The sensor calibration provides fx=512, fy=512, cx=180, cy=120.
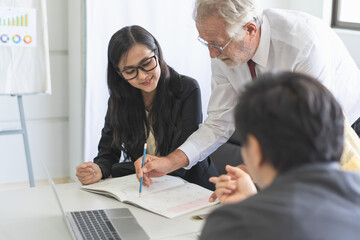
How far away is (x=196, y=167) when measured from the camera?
2.06 m

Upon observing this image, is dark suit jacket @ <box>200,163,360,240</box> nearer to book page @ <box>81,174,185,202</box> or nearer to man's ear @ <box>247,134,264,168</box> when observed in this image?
man's ear @ <box>247,134,264,168</box>

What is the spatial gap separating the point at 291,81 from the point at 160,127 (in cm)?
129

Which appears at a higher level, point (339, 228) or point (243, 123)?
point (243, 123)

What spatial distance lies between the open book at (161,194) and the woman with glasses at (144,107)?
180 millimetres

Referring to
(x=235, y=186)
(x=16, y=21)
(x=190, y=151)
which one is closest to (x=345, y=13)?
(x=190, y=151)

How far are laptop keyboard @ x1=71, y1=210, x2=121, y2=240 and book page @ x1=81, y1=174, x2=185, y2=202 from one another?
0.48ft

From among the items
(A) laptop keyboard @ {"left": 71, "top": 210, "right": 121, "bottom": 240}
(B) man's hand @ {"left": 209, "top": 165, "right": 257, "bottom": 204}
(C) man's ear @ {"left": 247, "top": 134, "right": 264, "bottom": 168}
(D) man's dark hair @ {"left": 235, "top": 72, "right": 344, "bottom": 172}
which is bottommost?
(A) laptop keyboard @ {"left": 71, "top": 210, "right": 121, "bottom": 240}

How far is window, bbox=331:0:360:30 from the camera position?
3.18 meters

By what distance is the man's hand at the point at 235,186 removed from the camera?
1.17 metres

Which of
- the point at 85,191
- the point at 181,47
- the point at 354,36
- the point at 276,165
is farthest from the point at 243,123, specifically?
the point at 181,47

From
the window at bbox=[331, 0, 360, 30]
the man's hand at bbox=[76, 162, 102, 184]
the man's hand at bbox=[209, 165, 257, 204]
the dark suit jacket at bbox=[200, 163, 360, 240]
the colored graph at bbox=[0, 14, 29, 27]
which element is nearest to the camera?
the dark suit jacket at bbox=[200, 163, 360, 240]

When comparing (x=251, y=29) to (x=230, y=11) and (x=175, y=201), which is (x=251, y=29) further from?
(x=175, y=201)

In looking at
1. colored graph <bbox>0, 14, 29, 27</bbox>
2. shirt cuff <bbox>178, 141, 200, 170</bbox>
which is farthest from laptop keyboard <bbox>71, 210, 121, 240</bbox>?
colored graph <bbox>0, 14, 29, 27</bbox>

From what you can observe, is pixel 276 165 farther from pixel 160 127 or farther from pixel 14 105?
pixel 14 105
